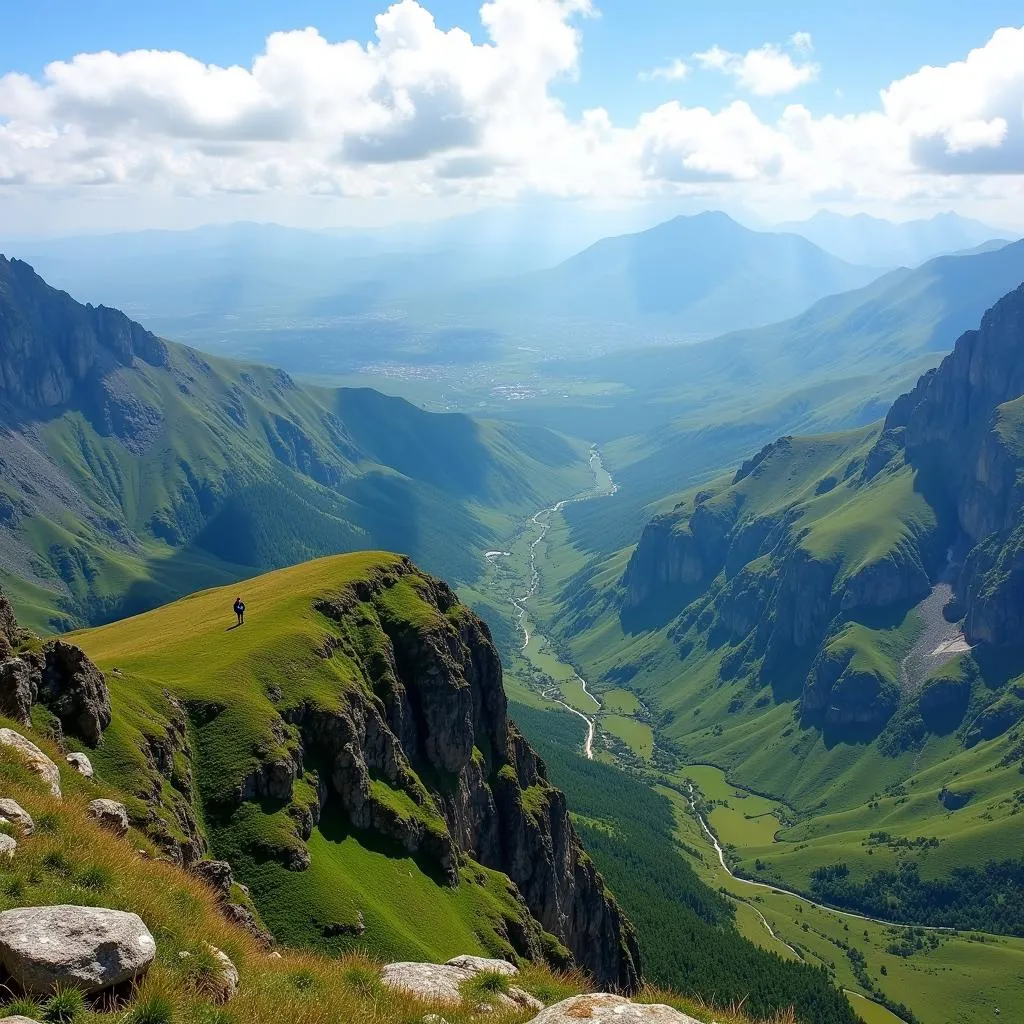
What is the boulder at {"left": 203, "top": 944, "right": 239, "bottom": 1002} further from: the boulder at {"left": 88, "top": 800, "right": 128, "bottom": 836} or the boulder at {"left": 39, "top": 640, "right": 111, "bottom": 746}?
the boulder at {"left": 39, "top": 640, "right": 111, "bottom": 746}

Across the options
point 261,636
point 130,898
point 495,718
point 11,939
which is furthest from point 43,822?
point 495,718

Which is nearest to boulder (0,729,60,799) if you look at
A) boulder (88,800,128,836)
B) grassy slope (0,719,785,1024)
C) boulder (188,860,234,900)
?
boulder (88,800,128,836)

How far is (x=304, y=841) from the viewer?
97.0m

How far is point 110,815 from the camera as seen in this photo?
41.9 meters

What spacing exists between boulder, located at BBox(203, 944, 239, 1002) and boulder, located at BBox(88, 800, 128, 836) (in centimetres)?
1611

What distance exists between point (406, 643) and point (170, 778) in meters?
52.2

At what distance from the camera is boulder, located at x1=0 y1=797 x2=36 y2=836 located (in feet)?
91.8

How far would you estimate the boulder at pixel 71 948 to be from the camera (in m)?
19.8

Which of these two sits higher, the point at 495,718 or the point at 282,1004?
the point at 282,1004

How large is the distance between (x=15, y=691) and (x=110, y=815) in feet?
71.9

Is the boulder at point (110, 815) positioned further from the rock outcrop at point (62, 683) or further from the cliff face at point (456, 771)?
the cliff face at point (456, 771)

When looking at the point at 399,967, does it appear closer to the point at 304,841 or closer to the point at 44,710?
the point at 44,710

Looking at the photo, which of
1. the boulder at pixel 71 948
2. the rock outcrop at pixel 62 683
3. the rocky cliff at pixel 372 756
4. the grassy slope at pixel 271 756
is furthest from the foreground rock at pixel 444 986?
the grassy slope at pixel 271 756

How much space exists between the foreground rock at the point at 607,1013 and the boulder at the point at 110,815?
24676 millimetres
